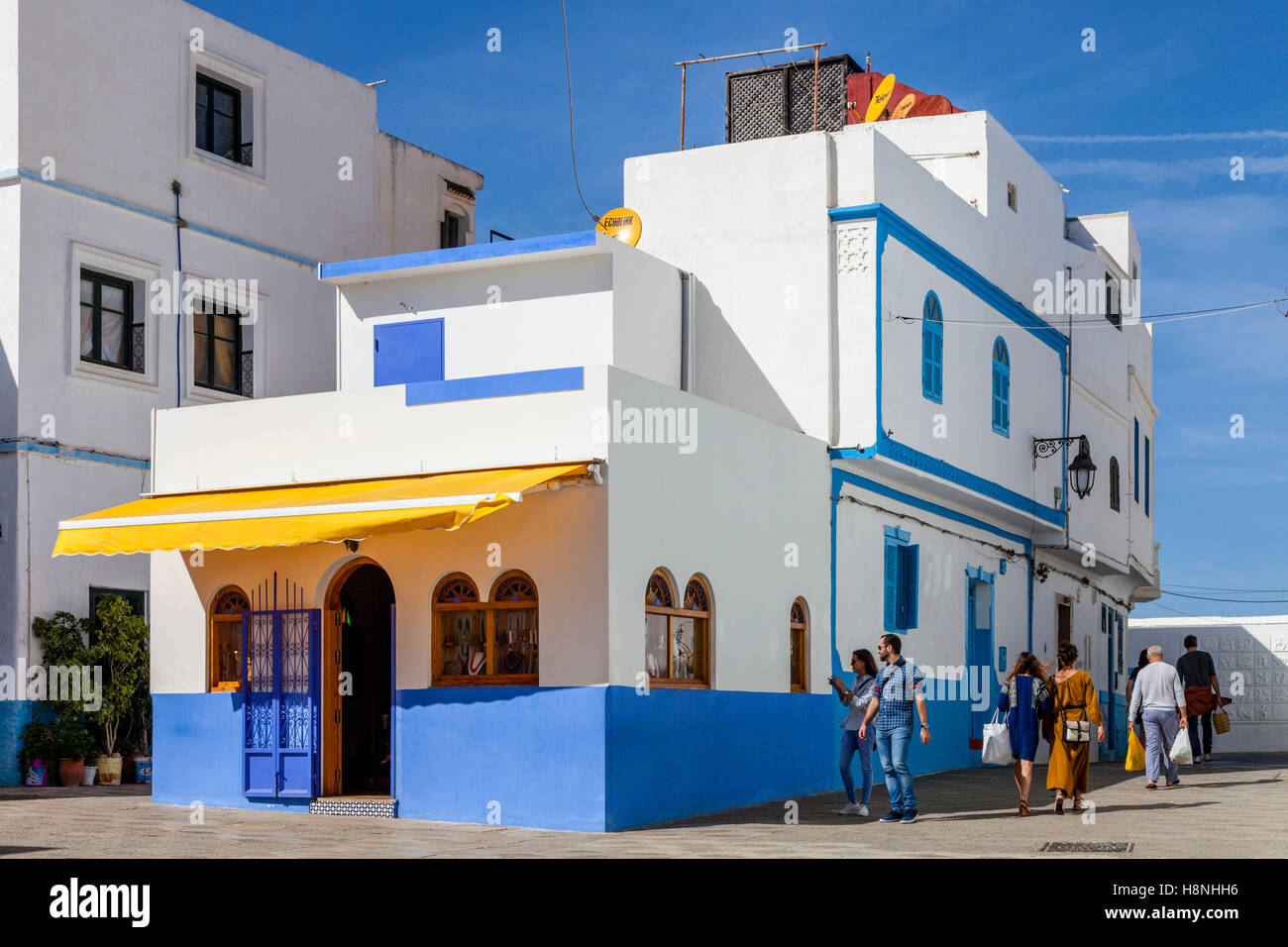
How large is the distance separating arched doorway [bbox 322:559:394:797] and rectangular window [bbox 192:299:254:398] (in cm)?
649

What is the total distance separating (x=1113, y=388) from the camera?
1187 inches

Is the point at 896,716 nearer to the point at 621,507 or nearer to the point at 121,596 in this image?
the point at 621,507

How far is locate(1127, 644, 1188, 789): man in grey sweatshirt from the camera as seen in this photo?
19500mm

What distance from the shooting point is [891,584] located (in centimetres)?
2100

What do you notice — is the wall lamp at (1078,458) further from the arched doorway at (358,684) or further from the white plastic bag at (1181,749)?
the arched doorway at (358,684)

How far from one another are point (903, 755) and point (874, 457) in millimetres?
4786

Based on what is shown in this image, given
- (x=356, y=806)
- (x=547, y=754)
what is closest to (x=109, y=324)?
(x=356, y=806)

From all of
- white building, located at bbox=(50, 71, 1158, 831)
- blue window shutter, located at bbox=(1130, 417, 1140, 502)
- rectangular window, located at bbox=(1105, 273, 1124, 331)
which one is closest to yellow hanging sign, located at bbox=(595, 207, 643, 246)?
white building, located at bbox=(50, 71, 1158, 831)

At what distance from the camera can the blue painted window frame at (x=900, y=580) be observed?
20.9 meters

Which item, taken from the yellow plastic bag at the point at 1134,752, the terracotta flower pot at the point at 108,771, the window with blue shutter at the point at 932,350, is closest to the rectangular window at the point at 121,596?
the terracotta flower pot at the point at 108,771

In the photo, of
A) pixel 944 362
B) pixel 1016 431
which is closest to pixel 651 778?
pixel 944 362

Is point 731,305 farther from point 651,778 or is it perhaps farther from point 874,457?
point 651,778

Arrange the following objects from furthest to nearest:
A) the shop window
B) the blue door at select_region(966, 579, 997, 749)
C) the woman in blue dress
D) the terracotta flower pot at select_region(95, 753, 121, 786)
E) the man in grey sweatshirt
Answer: the blue door at select_region(966, 579, 997, 749)
the terracotta flower pot at select_region(95, 753, 121, 786)
the man in grey sweatshirt
the woman in blue dress
the shop window

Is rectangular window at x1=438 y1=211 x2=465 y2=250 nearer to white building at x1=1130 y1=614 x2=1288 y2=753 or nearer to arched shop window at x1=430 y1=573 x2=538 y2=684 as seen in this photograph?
arched shop window at x1=430 y1=573 x2=538 y2=684
